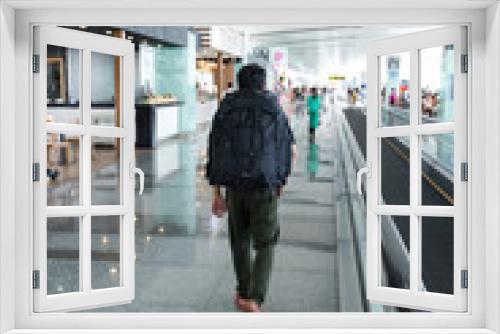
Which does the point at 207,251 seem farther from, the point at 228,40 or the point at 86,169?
the point at 228,40

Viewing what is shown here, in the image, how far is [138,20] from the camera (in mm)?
4160

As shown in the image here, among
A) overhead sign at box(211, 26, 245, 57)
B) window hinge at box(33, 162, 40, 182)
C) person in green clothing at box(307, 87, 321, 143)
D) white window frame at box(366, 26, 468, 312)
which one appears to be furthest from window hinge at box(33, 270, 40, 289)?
overhead sign at box(211, 26, 245, 57)

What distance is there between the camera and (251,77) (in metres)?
5.44

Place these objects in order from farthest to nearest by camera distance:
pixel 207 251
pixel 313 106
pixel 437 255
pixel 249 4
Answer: pixel 313 106 → pixel 437 255 → pixel 207 251 → pixel 249 4

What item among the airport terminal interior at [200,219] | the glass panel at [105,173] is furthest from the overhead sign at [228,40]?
the glass panel at [105,173]

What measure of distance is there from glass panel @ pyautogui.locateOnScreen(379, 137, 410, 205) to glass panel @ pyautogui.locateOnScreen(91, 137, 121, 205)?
4.46m

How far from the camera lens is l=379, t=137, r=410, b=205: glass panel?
1411 cm

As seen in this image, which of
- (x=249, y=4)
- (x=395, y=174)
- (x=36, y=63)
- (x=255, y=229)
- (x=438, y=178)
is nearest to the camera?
(x=249, y=4)

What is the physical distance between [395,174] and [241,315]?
14540 millimetres

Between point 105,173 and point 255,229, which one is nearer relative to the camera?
point 255,229

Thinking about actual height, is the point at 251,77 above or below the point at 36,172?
above

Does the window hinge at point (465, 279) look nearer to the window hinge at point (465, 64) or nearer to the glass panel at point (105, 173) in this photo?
the window hinge at point (465, 64)

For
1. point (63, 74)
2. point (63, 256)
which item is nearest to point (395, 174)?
point (63, 74)

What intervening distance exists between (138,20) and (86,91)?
2.48ft
